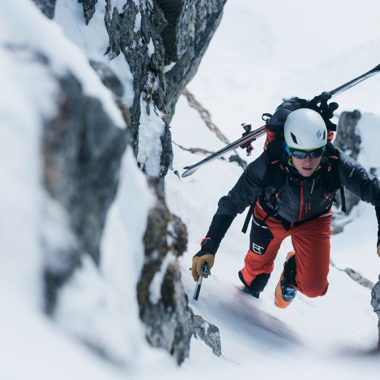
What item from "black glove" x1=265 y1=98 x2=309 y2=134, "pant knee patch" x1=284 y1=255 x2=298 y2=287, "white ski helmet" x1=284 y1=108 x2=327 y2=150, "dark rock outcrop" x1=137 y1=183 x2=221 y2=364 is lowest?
"dark rock outcrop" x1=137 y1=183 x2=221 y2=364

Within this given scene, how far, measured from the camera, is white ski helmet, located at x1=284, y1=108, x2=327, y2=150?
13.5 ft

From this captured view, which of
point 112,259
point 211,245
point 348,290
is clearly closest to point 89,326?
point 112,259

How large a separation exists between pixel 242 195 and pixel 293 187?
23.2 inches

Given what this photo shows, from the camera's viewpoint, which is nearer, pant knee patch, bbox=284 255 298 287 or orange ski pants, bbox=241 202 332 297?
orange ski pants, bbox=241 202 332 297

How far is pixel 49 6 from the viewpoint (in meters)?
2.56

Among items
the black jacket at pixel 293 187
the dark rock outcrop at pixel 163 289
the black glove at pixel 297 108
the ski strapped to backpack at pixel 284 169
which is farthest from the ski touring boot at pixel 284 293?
the dark rock outcrop at pixel 163 289

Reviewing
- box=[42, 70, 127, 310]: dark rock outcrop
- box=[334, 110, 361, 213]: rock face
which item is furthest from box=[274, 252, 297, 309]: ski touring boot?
box=[334, 110, 361, 213]: rock face

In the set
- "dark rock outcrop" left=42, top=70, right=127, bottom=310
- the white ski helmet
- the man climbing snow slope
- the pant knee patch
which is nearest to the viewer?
"dark rock outcrop" left=42, top=70, right=127, bottom=310

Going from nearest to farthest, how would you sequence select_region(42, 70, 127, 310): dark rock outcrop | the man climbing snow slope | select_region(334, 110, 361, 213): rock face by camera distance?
select_region(42, 70, 127, 310): dark rock outcrop, the man climbing snow slope, select_region(334, 110, 361, 213): rock face

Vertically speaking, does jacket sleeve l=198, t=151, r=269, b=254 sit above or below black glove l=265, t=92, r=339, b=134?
below

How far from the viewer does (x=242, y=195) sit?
4570mm

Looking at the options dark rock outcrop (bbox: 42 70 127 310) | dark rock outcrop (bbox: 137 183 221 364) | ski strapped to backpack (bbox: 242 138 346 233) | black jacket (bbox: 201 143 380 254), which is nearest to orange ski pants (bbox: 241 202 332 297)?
black jacket (bbox: 201 143 380 254)

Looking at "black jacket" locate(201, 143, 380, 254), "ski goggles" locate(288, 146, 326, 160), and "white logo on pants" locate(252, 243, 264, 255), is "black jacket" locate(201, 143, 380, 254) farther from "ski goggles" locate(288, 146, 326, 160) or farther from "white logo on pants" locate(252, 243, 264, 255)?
"white logo on pants" locate(252, 243, 264, 255)

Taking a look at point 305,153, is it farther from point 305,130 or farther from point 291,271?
point 291,271
